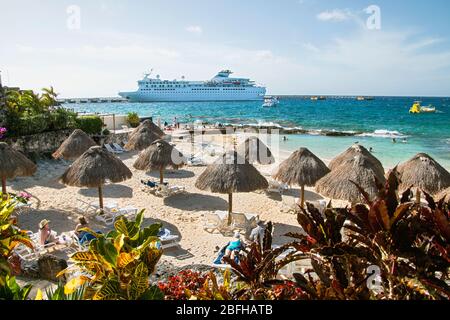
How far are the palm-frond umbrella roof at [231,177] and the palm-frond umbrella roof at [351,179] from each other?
1670 millimetres

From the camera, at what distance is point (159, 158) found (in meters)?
11.4

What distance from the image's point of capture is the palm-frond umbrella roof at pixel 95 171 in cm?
891

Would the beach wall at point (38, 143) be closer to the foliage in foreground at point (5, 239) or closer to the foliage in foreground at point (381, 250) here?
the foliage in foreground at point (5, 239)

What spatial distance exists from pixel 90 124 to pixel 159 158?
27.6 ft

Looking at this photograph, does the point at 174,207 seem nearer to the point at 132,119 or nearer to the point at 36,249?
the point at 36,249

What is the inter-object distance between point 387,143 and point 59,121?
76.9 ft

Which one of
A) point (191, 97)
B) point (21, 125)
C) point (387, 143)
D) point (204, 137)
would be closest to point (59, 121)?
point (21, 125)

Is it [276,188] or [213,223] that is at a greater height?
[276,188]

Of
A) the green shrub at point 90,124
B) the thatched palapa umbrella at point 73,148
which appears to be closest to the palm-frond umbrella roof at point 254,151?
the thatched palapa umbrella at point 73,148

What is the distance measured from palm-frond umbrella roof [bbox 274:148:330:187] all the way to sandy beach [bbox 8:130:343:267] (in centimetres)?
85

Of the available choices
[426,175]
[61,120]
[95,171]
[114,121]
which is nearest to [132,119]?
[114,121]

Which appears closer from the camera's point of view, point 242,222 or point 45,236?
point 45,236

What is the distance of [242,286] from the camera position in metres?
3.32

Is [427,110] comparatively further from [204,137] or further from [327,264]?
[327,264]
